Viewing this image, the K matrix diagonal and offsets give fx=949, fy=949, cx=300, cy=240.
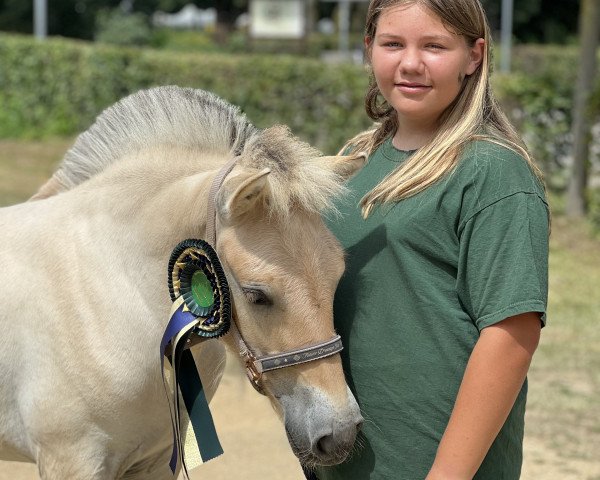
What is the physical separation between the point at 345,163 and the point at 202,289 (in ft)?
1.59

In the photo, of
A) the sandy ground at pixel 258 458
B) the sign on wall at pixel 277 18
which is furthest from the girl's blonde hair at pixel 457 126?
the sign on wall at pixel 277 18

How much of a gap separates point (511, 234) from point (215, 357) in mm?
1142

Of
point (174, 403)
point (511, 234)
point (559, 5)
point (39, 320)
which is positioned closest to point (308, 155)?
point (511, 234)

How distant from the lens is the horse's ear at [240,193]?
7.13ft

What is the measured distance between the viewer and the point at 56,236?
8.96ft

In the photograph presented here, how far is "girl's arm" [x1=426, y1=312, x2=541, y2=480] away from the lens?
2.08m

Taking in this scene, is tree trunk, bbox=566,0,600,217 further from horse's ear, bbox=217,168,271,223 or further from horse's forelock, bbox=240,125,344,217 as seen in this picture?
horse's ear, bbox=217,168,271,223

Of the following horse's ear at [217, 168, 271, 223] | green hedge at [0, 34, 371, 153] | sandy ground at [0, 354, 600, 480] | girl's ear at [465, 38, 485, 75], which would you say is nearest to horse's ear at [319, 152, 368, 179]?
horse's ear at [217, 168, 271, 223]

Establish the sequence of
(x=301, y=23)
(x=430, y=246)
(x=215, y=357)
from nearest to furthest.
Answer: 1. (x=430, y=246)
2. (x=215, y=357)
3. (x=301, y=23)

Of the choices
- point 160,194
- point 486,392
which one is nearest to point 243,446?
point 160,194

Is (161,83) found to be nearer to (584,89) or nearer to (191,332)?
(584,89)

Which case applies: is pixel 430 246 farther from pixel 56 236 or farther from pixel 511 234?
pixel 56 236

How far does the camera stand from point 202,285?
238 centimetres

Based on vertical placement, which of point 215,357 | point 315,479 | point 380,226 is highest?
point 380,226
